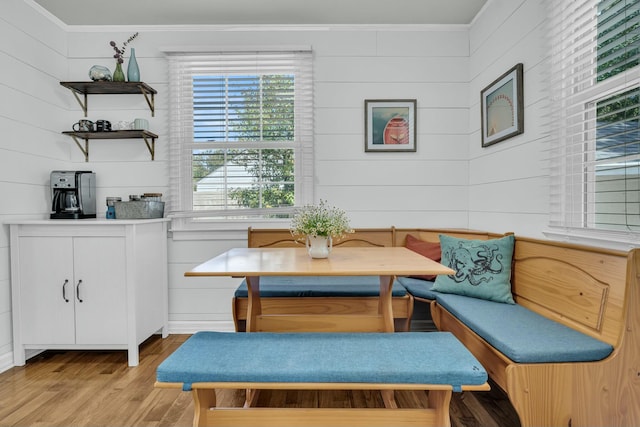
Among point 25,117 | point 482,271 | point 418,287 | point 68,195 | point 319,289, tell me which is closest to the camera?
point 482,271

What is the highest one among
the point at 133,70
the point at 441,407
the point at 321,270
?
the point at 133,70

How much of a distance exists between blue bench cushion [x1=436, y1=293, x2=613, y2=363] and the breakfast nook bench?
23cm

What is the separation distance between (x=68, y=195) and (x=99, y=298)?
0.86 meters

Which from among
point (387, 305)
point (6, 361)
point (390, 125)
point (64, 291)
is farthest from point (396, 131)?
point (6, 361)

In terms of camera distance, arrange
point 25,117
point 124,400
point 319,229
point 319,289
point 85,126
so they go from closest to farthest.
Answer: point 319,229 → point 124,400 → point 319,289 → point 25,117 → point 85,126

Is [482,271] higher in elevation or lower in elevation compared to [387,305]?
higher

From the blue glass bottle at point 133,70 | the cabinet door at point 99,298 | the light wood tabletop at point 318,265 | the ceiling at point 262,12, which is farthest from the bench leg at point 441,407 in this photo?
the blue glass bottle at point 133,70

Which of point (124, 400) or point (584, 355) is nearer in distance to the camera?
point (584, 355)

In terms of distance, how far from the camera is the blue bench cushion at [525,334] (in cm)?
141

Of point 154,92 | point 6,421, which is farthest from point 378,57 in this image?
point 6,421

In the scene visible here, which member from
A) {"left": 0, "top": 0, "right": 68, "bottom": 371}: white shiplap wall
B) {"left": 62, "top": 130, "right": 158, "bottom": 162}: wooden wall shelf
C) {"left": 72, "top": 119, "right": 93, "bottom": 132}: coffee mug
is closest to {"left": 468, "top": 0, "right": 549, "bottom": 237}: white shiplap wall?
{"left": 62, "top": 130, "right": 158, "bottom": 162}: wooden wall shelf

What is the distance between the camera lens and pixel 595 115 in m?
1.80

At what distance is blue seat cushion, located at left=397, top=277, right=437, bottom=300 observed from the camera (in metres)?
2.33

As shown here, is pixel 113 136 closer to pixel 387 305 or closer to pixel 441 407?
pixel 387 305
